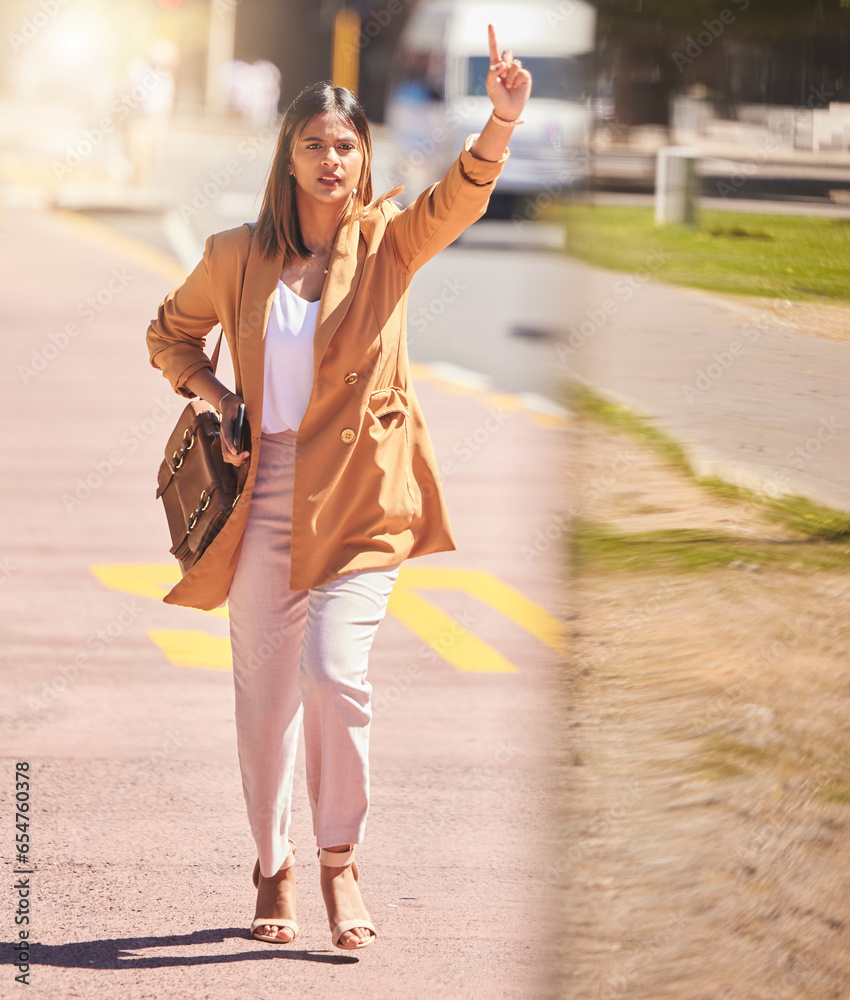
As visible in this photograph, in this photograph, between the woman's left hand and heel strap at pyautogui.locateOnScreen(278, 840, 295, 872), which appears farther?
heel strap at pyautogui.locateOnScreen(278, 840, 295, 872)

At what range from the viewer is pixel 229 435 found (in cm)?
318

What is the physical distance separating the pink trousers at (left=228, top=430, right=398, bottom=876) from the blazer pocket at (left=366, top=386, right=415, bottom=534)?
13 cm

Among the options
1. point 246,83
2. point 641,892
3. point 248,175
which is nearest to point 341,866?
point 641,892

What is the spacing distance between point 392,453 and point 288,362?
29 cm

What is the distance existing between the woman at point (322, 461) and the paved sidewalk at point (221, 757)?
0.80 ft

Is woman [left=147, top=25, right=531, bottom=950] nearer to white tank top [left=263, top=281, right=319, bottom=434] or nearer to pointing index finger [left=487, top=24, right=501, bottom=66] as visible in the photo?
white tank top [left=263, top=281, right=319, bottom=434]

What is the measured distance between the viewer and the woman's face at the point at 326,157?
3.20 metres

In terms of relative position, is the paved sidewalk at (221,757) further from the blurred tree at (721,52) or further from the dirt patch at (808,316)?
the blurred tree at (721,52)

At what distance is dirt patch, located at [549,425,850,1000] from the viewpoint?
2.19 m

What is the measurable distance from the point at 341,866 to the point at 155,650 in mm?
2505

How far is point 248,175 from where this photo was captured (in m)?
27.4

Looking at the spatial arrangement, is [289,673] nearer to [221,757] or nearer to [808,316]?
[221,757]

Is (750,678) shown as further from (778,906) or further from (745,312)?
(745,312)

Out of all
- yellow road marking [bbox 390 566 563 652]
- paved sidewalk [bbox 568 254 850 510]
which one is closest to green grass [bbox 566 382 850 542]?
paved sidewalk [bbox 568 254 850 510]
